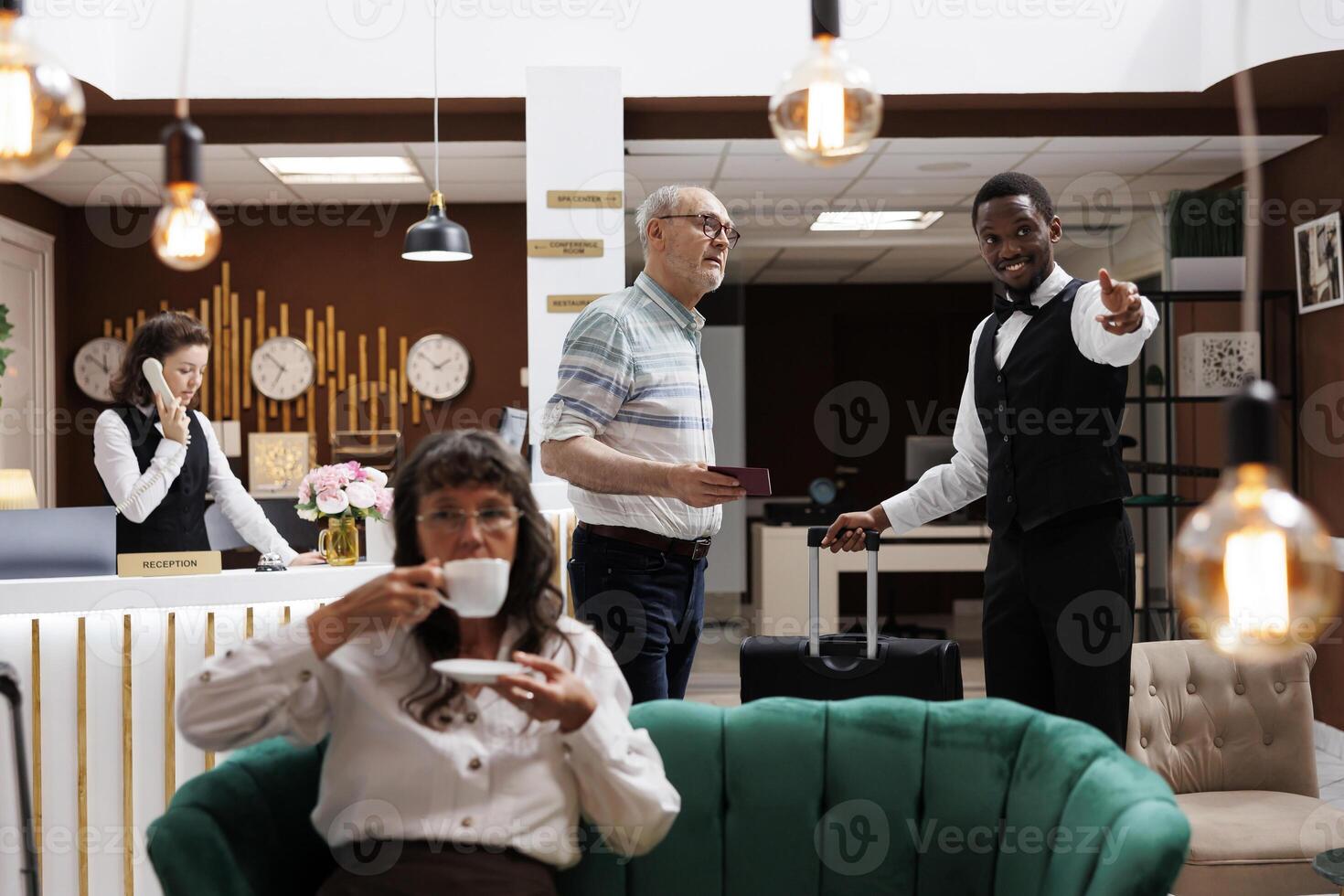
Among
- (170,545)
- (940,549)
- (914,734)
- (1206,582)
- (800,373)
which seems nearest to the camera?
(1206,582)

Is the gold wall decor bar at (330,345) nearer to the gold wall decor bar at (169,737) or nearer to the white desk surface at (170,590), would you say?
the white desk surface at (170,590)

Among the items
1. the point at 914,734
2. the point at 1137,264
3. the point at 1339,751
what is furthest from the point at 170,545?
the point at 1137,264

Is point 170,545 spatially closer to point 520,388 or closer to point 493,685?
point 493,685

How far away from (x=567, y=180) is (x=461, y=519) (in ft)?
12.0

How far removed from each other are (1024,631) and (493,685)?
1.38 m

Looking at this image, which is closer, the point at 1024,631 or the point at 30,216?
the point at 1024,631

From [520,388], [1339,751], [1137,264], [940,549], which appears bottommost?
[1339,751]

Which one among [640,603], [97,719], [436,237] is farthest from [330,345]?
[640,603]

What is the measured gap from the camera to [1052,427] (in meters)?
2.29

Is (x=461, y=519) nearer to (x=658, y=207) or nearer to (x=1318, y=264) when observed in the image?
(x=658, y=207)

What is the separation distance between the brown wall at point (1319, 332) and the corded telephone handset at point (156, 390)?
493cm

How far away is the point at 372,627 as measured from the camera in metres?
1.46

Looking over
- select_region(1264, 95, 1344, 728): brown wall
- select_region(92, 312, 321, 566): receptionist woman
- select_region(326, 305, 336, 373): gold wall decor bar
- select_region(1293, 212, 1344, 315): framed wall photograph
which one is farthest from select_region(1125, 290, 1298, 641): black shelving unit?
select_region(326, 305, 336, 373): gold wall decor bar

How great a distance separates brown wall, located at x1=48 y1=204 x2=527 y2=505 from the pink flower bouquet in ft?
13.3
